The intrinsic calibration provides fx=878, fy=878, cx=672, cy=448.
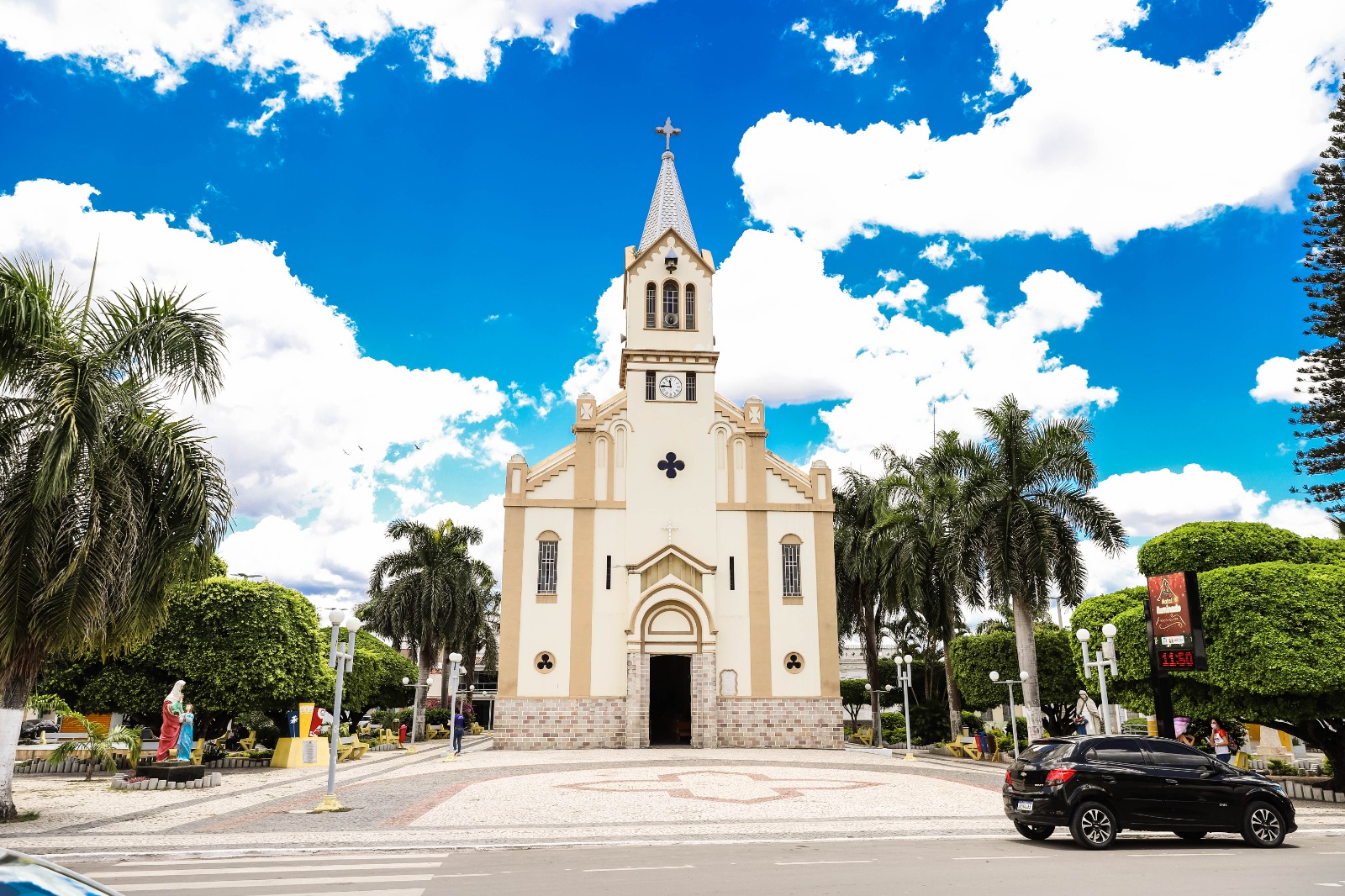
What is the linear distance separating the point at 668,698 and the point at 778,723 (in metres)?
5.80

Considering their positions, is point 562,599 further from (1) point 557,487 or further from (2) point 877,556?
(2) point 877,556

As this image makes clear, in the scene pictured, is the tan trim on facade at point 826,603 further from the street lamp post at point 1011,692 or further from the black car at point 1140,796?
the black car at point 1140,796

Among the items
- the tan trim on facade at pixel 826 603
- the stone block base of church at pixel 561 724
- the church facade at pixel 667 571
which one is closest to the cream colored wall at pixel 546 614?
the church facade at pixel 667 571

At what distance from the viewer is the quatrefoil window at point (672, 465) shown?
119 ft

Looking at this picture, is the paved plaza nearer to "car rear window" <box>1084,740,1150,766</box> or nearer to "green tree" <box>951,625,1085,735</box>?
"car rear window" <box>1084,740,1150,766</box>

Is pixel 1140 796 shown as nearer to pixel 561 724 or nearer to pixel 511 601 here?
pixel 561 724

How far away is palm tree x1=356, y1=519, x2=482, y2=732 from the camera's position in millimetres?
43875

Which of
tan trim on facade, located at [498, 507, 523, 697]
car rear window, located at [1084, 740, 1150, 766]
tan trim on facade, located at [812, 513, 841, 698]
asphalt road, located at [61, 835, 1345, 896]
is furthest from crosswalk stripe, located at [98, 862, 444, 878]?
tan trim on facade, located at [812, 513, 841, 698]

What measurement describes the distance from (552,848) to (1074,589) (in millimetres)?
19467

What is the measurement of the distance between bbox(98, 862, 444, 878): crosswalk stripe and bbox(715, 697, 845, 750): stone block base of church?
2442cm

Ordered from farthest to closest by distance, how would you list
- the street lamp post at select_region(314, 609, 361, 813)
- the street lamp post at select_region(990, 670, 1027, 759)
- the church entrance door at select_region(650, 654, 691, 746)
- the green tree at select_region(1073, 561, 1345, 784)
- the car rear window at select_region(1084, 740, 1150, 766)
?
the church entrance door at select_region(650, 654, 691, 746) → the street lamp post at select_region(990, 670, 1027, 759) → the green tree at select_region(1073, 561, 1345, 784) → the street lamp post at select_region(314, 609, 361, 813) → the car rear window at select_region(1084, 740, 1150, 766)

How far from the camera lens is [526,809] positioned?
53.5 ft

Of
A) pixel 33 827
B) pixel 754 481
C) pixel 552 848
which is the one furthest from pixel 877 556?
pixel 33 827

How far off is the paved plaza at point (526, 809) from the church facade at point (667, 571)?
24.6 feet
